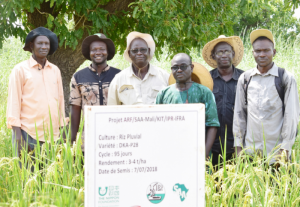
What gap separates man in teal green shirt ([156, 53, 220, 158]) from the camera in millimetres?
2641

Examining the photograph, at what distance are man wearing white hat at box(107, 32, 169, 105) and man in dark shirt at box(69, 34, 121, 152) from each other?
0.21m

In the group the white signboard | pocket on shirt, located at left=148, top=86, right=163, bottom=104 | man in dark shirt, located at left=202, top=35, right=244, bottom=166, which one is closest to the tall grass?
the white signboard

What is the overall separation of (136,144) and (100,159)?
21 centimetres

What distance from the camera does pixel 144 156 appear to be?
6.00 feet

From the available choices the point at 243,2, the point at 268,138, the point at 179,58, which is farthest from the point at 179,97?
the point at 243,2

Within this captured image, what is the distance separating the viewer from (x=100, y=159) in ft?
5.88

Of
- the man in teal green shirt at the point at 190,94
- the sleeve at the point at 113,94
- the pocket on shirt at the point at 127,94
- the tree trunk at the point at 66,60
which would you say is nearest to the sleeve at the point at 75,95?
the sleeve at the point at 113,94

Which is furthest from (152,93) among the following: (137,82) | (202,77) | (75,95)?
(75,95)

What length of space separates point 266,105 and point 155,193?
1.49 meters

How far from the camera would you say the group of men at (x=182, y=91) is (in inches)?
108

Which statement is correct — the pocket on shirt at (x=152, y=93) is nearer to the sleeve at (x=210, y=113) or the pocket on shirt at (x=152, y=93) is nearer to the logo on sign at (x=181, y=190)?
the sleeve at (x=210, y=113)

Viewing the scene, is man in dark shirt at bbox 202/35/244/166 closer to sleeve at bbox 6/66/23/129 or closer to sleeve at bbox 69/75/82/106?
sleeve at bbox 69/75/82/106

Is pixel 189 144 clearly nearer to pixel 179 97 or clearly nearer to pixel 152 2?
pixel 179 97

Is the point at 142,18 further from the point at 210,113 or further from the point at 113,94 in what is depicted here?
the point at 210,113
